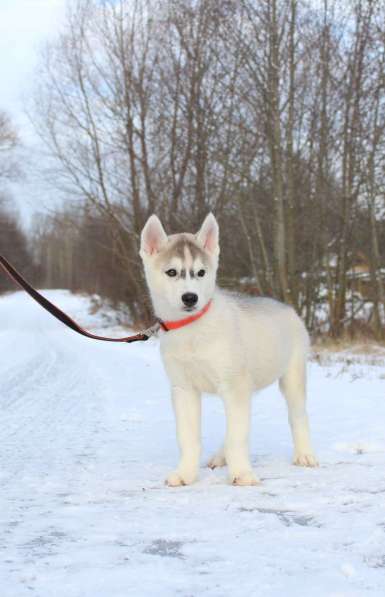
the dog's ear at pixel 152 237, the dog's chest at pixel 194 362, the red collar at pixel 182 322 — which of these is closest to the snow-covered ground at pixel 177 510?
the dog's chest at pixel 194 362

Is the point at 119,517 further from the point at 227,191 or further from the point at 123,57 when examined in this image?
the point at 123,57

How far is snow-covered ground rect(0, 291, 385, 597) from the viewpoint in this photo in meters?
2.64

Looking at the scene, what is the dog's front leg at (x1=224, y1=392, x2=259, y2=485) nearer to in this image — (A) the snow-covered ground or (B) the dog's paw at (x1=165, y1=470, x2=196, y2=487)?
(A) the snow-covered ground

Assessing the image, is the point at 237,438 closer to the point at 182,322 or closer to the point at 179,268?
the point at 182,322

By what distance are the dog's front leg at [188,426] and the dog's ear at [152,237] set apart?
37.6 inches

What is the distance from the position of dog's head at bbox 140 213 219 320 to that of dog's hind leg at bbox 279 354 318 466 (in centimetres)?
124

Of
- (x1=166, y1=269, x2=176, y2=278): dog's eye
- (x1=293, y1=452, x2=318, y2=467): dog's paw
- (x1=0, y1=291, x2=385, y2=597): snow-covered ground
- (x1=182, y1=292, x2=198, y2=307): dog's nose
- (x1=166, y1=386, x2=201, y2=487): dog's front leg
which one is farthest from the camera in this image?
(x1=293, y1=452, x2=318, y2=467): dog's paw

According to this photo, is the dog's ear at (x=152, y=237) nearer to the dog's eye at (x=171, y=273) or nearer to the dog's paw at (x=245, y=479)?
the dog's eye at (x=171, y=273)

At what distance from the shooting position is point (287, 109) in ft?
62.2

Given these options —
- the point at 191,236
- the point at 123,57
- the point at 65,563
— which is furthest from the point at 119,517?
the point at 123,57

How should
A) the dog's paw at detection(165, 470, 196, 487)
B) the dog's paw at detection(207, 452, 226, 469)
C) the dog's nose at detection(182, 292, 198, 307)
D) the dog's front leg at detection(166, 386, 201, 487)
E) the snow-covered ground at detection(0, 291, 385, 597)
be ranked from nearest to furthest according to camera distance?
1. the snow-covered ground at detection(0, 291, 385, 597)
2. the dog's nose at detection(182, 292, 198, 307)
3. the dog's paw at detection(165, 470, 196, 487)
4. the dog's front leg at detection(166, 386, 201, 487)
5. the dog's paw at detection(207, 452, 226, 469)

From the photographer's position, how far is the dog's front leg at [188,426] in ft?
15.0

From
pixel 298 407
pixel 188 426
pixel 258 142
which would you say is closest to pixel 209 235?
pixel 188 426

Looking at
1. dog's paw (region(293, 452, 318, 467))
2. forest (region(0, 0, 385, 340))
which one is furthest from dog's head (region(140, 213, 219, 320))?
forest (region(0, 0, 385, 340))
